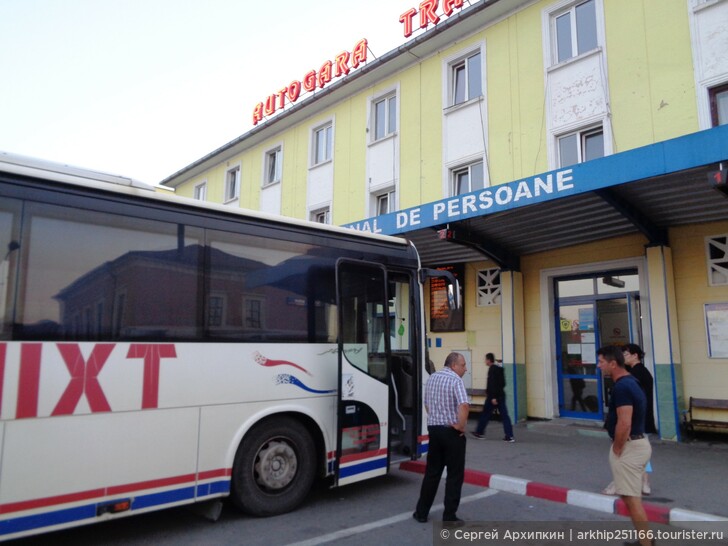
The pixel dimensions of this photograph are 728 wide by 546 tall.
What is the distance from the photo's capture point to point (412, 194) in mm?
14680

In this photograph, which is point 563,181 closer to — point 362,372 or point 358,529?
point 362,372

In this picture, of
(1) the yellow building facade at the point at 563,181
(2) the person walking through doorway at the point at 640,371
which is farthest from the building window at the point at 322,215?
(2) the person walking through doorway at the point at 640,371

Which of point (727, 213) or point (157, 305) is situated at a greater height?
point (727, 213)

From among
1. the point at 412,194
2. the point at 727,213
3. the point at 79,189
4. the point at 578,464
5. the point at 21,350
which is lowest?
the point at 578,464

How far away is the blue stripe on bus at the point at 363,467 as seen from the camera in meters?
6.11

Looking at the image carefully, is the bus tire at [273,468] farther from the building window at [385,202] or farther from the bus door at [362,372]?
the building window at [385,202]

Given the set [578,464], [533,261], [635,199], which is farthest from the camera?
[533,261]

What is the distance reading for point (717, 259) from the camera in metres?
9.37

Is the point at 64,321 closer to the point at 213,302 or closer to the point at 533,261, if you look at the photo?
the point at 213,302

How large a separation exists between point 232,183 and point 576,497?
19173 mm

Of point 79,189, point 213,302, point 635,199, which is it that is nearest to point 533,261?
point 635,199

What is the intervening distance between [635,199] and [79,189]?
8115 mm

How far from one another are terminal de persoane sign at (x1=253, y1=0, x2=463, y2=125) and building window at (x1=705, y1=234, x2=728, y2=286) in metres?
8.51

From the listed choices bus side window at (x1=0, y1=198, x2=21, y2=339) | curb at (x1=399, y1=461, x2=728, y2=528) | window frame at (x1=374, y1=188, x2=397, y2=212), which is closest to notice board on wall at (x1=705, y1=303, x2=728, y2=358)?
curb at (x1=399, y1=461, x2=728, y2=528)
